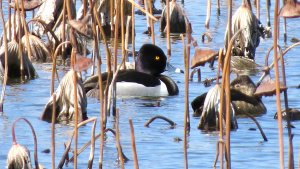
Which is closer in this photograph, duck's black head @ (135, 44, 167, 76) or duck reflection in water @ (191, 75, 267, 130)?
duck reflection in water @ (191, 75, 267, 130)

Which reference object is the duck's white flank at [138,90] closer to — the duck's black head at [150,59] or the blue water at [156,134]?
the blue water at [156,134]

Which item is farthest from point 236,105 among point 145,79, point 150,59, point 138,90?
point 150,59

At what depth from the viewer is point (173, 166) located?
10352 millimetres

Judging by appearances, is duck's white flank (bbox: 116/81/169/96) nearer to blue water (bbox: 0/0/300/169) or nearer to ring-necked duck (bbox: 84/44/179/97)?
ring-necked duck (bbox: 84/44/179/97)

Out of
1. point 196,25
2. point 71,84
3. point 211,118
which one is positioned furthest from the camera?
point 196,25

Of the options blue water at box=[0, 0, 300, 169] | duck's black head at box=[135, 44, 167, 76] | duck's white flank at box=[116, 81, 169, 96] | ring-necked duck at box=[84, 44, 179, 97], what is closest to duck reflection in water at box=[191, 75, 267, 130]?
blue water at box=[0, 0, 300, 169]

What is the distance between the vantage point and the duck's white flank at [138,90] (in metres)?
14.9

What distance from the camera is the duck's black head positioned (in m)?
16.0

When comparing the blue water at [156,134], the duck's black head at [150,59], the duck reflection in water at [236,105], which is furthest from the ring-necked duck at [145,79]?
the duck reflection in water at [236,105]

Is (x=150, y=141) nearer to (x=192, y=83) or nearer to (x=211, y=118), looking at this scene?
(x=211, y=118)

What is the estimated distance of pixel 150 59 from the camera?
52.5ft

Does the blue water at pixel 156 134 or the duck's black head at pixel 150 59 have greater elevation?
the duck's black head at pixel 150 59

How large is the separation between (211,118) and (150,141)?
2.08 feet

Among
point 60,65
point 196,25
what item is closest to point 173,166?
point 60,65
